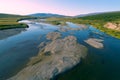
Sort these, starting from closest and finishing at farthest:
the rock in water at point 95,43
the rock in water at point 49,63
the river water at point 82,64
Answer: the rock in water at point 49,63, the river water at point 82,64, the rock in water at point 95,43

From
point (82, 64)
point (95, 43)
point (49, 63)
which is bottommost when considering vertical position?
point (95, 43)

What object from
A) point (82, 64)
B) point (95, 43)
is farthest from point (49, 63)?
point (95, 43)

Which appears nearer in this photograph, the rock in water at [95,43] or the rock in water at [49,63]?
the rock in water at [49,63]

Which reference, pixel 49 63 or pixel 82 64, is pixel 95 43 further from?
pixel 49 63

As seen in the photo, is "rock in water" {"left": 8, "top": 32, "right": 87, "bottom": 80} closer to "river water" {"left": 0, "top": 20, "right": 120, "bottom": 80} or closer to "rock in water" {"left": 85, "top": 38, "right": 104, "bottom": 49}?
"river water" {"left": 0, "top": 20, "right": 120, "bottom": 80}

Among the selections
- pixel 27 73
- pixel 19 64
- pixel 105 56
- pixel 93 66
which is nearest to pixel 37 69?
pixel 27 73

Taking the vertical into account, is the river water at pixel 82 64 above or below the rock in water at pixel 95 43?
above

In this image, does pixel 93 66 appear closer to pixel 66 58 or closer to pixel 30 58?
pixel 66 58

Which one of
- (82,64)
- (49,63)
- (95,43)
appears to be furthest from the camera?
(95,43)

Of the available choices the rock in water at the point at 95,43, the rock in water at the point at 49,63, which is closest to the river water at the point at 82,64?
the rock in water at the point at 49,63

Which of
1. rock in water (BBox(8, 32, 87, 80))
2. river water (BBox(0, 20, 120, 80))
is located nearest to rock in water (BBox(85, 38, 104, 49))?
river water (BBox(0, 20, 120, 80))

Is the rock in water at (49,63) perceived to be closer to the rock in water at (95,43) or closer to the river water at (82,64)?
the river water at (82,64)
